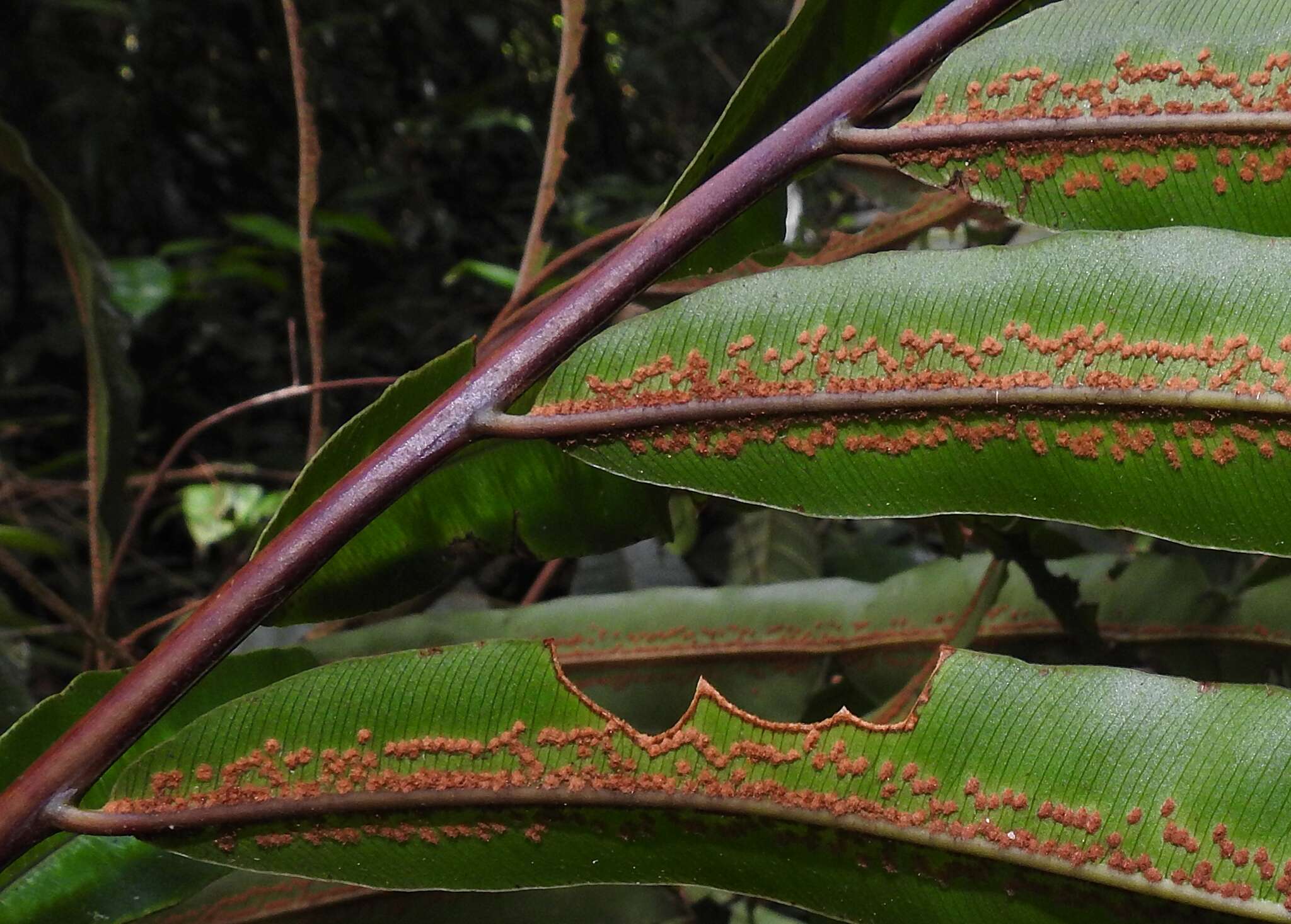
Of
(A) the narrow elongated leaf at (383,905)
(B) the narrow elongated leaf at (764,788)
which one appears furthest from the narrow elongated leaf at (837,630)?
(B) the narrow elongated leaf at (764,788)

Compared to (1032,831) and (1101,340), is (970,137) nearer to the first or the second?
(1101,340)

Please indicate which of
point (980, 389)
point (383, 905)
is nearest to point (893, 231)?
point (980, 389)

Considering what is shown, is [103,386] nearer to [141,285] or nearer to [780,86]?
[780,86]

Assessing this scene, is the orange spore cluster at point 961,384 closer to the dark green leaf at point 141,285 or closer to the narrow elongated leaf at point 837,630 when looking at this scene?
the narrow elongated leaf at point 837,630

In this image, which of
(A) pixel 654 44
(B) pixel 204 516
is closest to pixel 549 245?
(B) pixel 204 516

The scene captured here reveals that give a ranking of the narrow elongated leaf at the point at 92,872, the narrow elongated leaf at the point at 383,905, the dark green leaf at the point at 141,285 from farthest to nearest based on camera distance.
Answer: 1. the dark green leaf at the point at 141,285
2. the narrow elongated leaf at the point at 383,905
3. the narrow elongated leaf at the point at 92,872

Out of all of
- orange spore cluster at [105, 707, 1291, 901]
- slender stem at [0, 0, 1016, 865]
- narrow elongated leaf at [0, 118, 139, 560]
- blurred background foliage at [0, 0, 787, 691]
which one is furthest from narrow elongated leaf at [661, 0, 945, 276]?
blurred background foliage at [0, 0, 787, 691]

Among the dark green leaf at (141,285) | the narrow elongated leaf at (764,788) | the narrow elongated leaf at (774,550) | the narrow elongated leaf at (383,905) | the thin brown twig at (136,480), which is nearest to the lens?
the narrow elongated leaf at (764,788)
